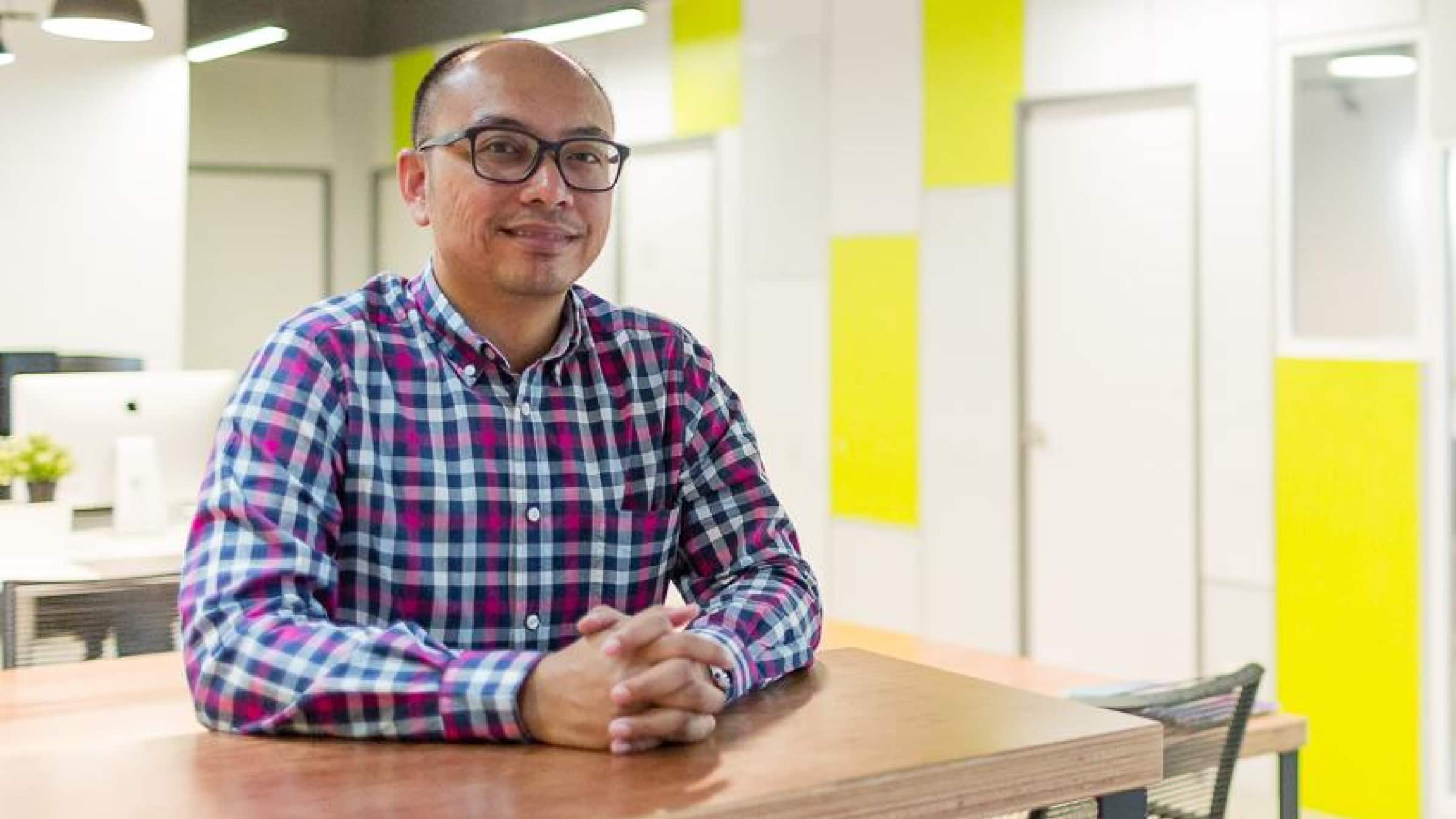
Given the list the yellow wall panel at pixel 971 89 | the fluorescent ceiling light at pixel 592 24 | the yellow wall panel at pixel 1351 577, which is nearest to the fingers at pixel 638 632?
the yellow wall panel at pixel 1351 577

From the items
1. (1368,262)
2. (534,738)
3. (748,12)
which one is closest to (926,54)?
(748,12)

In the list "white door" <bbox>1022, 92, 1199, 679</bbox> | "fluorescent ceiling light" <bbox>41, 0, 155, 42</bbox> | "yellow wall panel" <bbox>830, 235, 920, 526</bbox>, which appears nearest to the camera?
"white door" <bbox>1022, 92, 1199, 679</bbox>

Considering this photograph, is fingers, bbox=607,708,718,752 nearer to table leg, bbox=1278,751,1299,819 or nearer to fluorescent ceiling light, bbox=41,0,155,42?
table leg, bbox=1278,751,1299,819

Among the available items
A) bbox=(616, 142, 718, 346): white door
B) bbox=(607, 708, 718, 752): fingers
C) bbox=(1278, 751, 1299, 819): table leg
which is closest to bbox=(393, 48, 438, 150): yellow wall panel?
bbox=(616, 142, 718, 346): white door

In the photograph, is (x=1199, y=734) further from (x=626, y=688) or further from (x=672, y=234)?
(x=672, y=234)

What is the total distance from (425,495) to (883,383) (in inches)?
196

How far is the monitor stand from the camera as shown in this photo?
440 cm

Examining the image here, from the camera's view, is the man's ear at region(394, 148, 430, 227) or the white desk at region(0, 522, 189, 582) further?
the white desk at region(0, 522, 189, 582)

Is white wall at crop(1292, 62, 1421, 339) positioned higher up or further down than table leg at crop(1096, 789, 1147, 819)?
higher up

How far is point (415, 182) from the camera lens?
176cm

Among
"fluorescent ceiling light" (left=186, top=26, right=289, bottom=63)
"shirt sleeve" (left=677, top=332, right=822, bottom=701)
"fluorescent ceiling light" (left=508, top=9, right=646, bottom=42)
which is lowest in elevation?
"shirt sleeve" (left=677, top=332, right=822, bottom=701)

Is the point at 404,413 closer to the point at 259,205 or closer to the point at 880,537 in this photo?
the point at 880,537

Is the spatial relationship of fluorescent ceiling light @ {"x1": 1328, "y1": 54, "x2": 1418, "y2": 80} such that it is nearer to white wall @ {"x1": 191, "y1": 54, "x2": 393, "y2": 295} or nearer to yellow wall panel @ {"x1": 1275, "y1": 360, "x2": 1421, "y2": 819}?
yellow wall panel @ {"x1": 1275, "y1": 360, "x2": 1421, "y2": 819}

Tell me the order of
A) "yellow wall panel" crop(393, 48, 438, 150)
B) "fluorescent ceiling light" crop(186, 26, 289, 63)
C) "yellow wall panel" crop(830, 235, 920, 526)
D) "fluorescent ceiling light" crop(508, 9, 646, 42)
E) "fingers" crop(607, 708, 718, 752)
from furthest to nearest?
"yellow wall panel" crop(393, 48, 438, 150) < "fluorescent ceiling light" crop(186, 26, 289, 63) < "fluorescent ceiling light" crop(508, 9, 646, 42) < "yellow wall panel" crop(830, 235, 920, 526) < "fingers" crop(607, 708, 718, 752)
